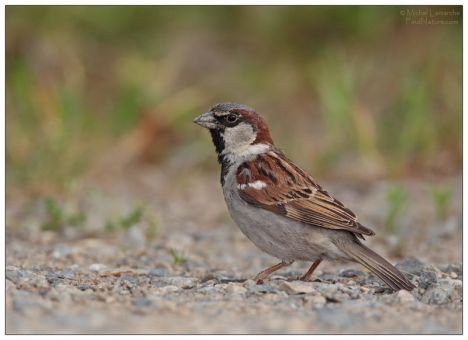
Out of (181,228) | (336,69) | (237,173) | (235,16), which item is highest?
(235,16)

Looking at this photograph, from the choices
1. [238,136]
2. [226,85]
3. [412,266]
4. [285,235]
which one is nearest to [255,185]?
[285,235]

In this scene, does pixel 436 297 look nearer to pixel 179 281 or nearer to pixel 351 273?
pixel 351 273

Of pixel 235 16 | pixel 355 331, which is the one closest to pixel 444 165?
pixel 235 16

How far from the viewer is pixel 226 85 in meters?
11.1

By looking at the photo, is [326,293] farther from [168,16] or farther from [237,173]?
[168,16]

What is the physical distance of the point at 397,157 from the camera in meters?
8.98

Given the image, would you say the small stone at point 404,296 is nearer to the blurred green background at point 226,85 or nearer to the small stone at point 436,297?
the small stone at point 436,297

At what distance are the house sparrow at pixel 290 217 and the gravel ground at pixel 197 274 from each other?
6.6 inches

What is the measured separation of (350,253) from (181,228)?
8.69 feet

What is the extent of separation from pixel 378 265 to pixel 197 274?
1.25 m

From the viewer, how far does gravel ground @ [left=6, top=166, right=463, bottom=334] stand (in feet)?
13.7

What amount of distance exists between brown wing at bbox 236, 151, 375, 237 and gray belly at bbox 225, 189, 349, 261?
0.14ft

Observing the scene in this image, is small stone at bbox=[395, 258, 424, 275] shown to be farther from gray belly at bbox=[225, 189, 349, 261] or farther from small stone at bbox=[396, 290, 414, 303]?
small stone at bbox=[396, 290, 414, 303]

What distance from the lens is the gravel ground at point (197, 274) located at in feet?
13.7
